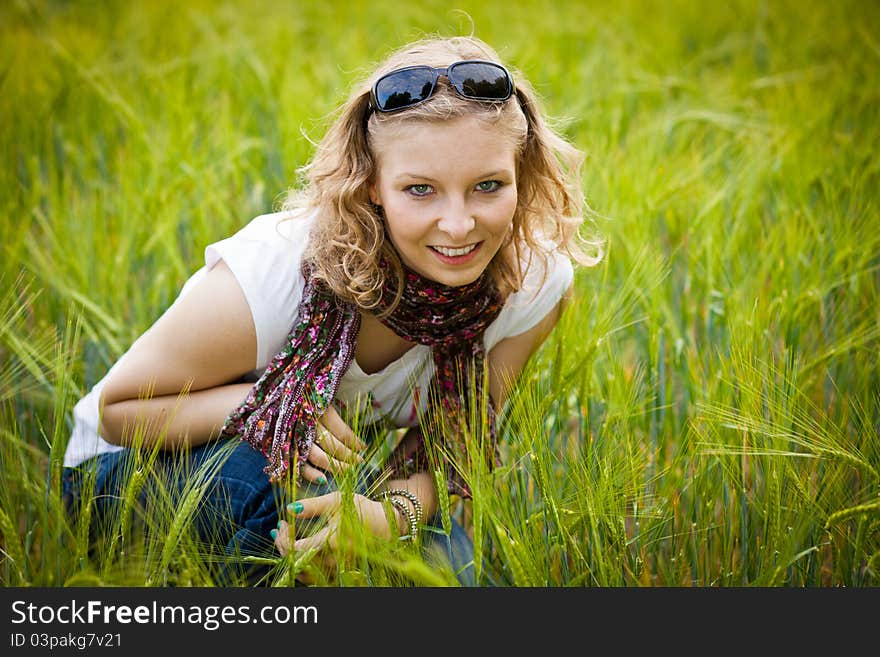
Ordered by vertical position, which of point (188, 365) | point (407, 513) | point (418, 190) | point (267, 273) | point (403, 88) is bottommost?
point (407, 513)

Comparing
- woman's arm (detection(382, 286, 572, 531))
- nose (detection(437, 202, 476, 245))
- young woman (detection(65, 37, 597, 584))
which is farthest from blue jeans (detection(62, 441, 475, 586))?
nose (detection(437, 202, 476, 245))

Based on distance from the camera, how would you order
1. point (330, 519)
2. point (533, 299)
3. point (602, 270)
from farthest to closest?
point (602, 270) < point (533, 299) < point (330, 519)

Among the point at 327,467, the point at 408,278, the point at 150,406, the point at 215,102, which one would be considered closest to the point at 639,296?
the point at 408,278

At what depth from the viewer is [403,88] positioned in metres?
1.36

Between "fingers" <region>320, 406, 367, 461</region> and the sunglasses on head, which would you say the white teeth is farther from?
"fingers" <region>320, 406, 367, 461</region>

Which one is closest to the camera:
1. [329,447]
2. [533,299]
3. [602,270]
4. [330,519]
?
[330,519]

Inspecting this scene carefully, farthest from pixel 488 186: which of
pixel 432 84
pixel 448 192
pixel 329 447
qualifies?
pixel 329 447

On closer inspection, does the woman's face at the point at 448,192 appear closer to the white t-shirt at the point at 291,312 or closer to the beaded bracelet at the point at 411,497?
the white t-shirt at the point at 291,312

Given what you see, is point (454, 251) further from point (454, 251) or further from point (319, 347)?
point (319, 347)

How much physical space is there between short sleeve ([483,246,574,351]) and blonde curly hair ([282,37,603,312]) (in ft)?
0.16

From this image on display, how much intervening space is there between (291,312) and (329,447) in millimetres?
233

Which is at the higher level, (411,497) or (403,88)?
(403,88)

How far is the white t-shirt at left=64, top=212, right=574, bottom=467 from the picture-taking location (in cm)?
144

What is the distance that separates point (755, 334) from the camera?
1604 millimetres
